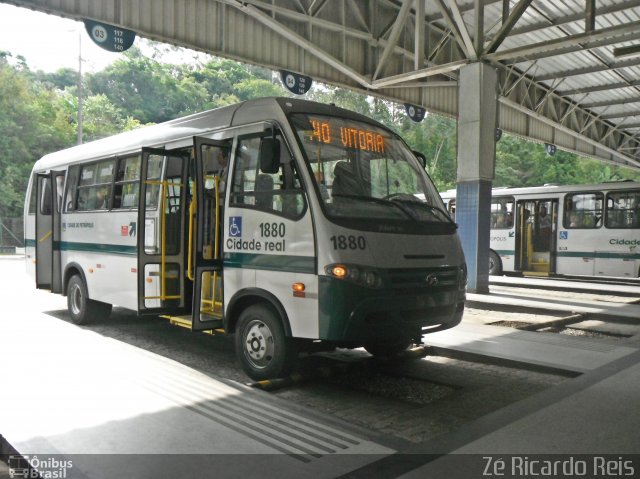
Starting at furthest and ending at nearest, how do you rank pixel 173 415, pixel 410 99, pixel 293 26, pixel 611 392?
pixel 410 99, pixel 293 26, pixel 611 392, pixel 173 415

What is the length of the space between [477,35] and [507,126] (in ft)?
31.9

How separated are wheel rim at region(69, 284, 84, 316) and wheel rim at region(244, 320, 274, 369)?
437cm

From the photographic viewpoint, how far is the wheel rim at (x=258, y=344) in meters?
5.67

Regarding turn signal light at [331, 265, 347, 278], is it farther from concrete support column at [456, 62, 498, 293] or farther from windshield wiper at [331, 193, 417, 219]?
concrete support column at [456, 62, 498, 293]

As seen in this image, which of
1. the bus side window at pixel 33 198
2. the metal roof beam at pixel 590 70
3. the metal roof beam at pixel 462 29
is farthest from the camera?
the metal roof beam at pixel 590 70

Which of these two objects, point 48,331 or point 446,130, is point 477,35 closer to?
point 48,331

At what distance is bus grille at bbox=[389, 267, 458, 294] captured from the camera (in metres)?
5.34

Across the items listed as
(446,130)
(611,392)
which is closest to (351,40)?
(611,392)

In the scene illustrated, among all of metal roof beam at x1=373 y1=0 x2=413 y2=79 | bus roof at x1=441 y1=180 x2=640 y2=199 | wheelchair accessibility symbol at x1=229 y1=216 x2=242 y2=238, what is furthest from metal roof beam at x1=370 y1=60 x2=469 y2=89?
wheelchair accessibility symbol at x1=229 y1=216 x2=242 y2=238

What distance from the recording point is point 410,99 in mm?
17359

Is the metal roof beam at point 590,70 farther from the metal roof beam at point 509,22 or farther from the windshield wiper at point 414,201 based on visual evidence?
the windshield wiper at point 414,201

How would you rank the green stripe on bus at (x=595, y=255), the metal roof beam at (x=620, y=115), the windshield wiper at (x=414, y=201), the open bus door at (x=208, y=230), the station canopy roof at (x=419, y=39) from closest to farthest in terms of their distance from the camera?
the windshield wiper at (x=414, y=201) < the open bus door at (x=208, y=230) < the station canopy roof at (x=419, y=39) < the green stripe on bus at (x=595, y=255) < the metal roof beam at (x=620, y=115)

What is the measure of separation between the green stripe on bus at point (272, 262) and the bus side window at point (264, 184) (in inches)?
16.8

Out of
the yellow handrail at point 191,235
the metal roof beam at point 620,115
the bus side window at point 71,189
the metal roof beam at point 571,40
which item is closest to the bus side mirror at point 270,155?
the yellow handrail at point 191,235
